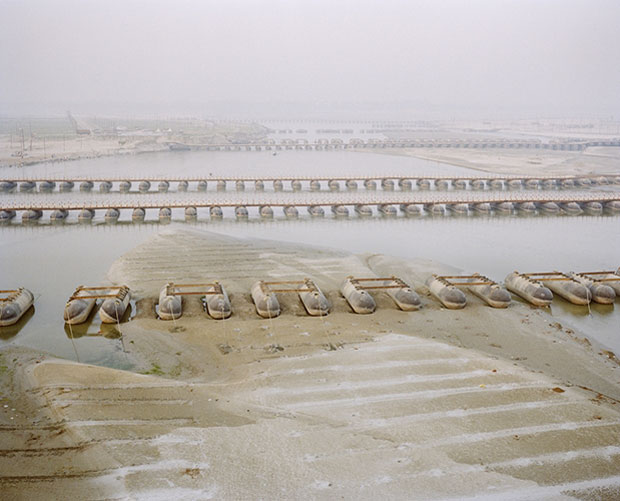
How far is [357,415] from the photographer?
17.1m

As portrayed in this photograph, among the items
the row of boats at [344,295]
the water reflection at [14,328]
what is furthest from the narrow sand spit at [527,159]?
the water reflection at [14,328]

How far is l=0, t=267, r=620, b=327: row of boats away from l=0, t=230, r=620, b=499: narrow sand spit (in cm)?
73

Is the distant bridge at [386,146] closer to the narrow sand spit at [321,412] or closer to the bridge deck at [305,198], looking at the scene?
the bridge deck at [305,198]

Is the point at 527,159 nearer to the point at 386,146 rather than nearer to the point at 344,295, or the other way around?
the point at 386,146

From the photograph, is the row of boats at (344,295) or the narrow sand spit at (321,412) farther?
the row of boats at (344,295)

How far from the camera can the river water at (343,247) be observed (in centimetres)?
2511

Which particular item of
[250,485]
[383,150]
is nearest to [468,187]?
[383,150]

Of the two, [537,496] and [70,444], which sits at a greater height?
[70,444]

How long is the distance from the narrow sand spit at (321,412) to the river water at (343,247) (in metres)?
2.48

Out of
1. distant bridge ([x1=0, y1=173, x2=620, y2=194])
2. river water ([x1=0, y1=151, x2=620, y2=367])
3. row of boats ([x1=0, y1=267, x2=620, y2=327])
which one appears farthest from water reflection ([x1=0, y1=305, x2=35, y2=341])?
distant bridge ([x1=0, y1=173, x2=620, y2=194])

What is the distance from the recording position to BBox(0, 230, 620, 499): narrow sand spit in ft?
46.1

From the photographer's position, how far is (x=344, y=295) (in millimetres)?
28359

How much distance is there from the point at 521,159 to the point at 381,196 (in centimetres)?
5201

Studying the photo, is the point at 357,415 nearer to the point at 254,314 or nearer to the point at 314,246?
the point at 254,314
